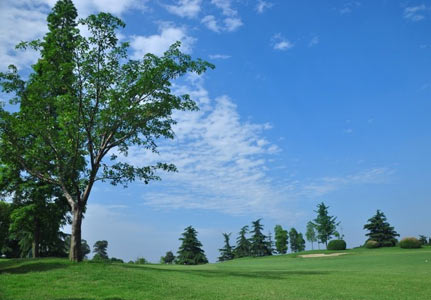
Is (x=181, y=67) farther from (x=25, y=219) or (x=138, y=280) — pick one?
(x=25, y=219)

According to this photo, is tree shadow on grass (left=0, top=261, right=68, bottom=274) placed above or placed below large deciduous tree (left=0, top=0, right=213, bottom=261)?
below

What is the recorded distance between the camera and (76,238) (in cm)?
2228

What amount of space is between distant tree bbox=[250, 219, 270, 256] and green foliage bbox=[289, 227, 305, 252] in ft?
37.7

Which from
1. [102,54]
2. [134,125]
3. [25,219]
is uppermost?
[102,54]

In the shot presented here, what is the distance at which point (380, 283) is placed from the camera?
16.3 meters

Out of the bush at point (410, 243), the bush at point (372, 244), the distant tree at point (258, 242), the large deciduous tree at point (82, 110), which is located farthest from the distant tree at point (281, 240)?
the large deciduous tree at point (82, 110)

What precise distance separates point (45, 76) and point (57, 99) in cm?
171

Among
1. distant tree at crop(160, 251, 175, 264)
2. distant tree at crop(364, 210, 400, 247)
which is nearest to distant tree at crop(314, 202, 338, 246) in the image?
distant tree at crop(364, 210, 400, 247)

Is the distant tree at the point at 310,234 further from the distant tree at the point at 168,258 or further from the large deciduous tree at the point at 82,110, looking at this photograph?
the large deciduous tree at the point at 82,110

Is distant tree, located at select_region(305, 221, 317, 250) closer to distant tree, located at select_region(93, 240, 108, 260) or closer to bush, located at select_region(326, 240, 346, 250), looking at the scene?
bush, located at select_region(326, 240, 346, 250)

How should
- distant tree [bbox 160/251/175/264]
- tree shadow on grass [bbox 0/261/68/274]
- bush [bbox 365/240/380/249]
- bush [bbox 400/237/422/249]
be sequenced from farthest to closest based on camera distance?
distant tree [bbox 160/251/175/264] → bush [bbox 365/240/380/249] → bush [bbox 400/237/422/249] → tree shadow on grass [bbox 0/261/68/274]

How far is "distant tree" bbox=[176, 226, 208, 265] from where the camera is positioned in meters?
62.8

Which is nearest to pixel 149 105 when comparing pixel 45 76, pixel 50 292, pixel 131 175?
pixel 131 175

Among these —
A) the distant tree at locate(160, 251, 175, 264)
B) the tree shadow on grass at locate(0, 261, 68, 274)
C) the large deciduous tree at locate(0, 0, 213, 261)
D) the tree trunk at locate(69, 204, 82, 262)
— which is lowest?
the distant tree at locate(160, 251, 175, 264)
